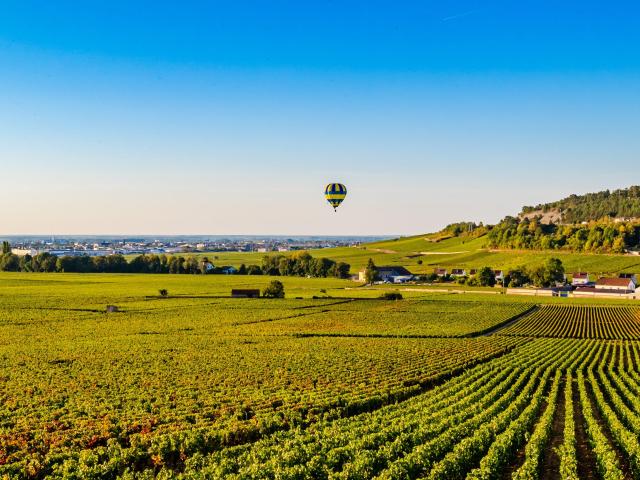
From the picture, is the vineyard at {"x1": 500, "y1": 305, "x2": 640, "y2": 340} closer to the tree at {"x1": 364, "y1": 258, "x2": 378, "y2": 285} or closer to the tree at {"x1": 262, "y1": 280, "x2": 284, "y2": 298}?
the tree at {"x1": 262, "y1": 280, "x2": 284, "y2": 298}

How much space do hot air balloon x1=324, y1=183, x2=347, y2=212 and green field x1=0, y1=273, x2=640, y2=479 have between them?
16736mm

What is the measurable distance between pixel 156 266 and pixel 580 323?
122641mm

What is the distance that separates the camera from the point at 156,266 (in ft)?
552

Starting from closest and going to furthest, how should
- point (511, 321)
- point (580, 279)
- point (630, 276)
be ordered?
point (511, 321) < point (630, 276) < point (580, 279)

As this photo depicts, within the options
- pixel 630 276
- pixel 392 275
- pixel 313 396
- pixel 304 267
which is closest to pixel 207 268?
pixel 304 267

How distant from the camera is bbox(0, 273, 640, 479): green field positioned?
20.7 m

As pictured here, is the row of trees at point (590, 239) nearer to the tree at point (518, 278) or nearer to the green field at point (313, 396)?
the tree at point (518, 278)

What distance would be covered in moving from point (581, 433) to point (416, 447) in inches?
378

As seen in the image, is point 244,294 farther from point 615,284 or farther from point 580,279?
point 580,279

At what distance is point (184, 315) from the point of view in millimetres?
78000

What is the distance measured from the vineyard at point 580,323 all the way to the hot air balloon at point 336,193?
2874 cm

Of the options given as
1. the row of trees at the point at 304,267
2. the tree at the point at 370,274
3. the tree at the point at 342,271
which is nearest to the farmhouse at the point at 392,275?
the tree at the point at 370,274

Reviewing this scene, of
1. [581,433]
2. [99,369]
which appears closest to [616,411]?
[581,433]

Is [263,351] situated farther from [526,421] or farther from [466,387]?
[526,421]
